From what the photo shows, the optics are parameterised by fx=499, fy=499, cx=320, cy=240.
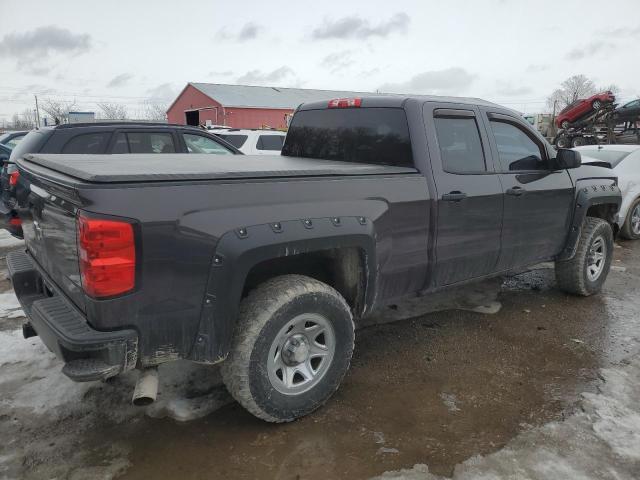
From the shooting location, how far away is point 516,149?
432cm

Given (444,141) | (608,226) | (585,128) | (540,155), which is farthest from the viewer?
(585,128)

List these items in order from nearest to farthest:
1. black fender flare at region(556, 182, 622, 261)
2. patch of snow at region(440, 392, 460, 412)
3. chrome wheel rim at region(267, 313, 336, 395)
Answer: chrome wheel rim at region(267, 313, 336, 395)
patch of snow at region(440, 392, 460, 412)
black fender flare at region(556, 182, 622, 261)

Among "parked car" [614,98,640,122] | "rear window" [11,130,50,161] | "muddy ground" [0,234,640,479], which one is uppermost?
"parked car" [614,98,640,122]

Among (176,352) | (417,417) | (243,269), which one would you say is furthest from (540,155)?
(176,352)

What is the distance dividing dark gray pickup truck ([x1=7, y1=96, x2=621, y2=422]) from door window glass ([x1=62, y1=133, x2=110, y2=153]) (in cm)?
297

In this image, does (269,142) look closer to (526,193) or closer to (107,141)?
(107,141)

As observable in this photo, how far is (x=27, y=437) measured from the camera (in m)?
2.81

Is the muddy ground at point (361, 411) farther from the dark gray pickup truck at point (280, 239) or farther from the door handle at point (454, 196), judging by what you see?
the door handle at point (454, 196)

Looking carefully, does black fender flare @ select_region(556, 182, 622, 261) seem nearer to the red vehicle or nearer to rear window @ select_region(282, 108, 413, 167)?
rear window @ select_region(282, 108, 413, 167)

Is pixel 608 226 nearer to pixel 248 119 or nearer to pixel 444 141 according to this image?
pixel 444 141

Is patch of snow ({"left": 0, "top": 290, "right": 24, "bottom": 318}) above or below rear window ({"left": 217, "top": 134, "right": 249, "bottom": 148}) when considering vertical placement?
below

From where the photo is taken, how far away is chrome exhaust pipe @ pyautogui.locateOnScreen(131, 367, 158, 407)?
2416 millimetres

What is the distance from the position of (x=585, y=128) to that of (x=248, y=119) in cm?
2242

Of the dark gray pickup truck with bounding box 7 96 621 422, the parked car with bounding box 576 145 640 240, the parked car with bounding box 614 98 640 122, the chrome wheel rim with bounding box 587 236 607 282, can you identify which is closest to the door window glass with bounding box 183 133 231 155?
the dark gray pickup truck with bounding box 7 96 621 422
